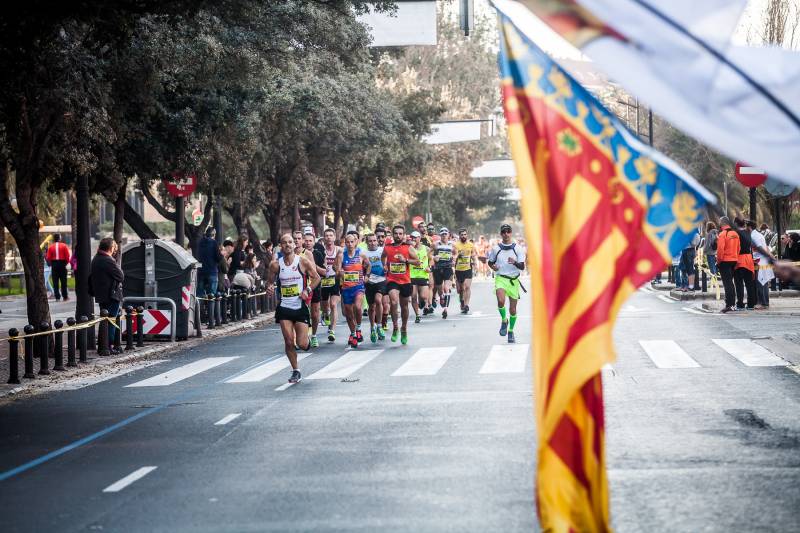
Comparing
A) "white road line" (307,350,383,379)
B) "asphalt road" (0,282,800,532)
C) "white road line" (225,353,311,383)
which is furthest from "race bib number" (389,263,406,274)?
"asphalt road" (0,282,800,532)

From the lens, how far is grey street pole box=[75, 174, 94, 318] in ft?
71.3

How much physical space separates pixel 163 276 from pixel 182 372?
21.1 ft

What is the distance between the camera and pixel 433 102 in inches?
2175

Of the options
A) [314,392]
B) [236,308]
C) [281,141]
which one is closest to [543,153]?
[314,392]

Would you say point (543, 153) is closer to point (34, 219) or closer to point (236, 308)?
point (34, 219)

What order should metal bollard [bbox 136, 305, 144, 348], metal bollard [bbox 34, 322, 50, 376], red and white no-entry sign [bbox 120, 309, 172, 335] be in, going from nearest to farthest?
metal bollard [bbox 34, 322, 50, 376] < metal bollard [bbox 136, 305, 144, 348] < red and white no-entry sign [bbox 120, 309, 172, 335]

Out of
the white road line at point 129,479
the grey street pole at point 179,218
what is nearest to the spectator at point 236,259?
the grey street pole at point 179,218

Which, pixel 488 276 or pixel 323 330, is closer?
pixel 323 330

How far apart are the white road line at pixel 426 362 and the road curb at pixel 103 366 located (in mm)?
4505

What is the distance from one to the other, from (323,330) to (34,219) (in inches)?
313

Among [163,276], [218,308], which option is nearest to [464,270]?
[218,308]

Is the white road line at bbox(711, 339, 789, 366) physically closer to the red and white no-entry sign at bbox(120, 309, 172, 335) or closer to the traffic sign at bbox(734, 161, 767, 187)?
the traffic sign at bbox(734, 161, 767, 187)

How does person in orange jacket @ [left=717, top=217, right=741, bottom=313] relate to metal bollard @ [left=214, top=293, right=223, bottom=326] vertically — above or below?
above

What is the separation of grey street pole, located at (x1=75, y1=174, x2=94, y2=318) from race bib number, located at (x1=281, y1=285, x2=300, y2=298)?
21.7 ft
